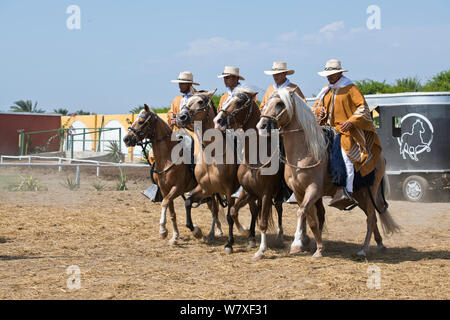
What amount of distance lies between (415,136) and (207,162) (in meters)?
8.10

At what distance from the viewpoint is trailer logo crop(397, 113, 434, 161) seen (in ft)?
44.5

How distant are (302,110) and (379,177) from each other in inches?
61.9

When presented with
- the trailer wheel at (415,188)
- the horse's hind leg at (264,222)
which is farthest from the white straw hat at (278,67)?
the trailer wheel at (415,188)

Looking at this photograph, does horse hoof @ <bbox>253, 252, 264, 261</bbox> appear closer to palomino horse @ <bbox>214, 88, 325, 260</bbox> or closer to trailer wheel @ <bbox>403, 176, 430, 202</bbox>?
palomino horse @ <bbox>214, 88, 325, 260</bbox>

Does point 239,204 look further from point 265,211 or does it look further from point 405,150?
point 405,150

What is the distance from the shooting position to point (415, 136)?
45.0ft

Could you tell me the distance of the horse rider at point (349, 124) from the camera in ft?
22.4

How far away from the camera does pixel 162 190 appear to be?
8.49 meters

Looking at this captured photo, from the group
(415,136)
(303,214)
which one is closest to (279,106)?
(303,214)

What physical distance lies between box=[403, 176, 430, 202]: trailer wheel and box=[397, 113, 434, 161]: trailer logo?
1.87 ft

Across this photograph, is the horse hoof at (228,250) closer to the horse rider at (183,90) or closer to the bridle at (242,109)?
the bridle at (242,109)

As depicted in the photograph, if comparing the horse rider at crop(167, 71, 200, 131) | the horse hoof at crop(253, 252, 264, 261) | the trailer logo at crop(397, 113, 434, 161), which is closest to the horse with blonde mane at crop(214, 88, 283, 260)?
the horse hoof at crop(253, 252, 264, 261)
